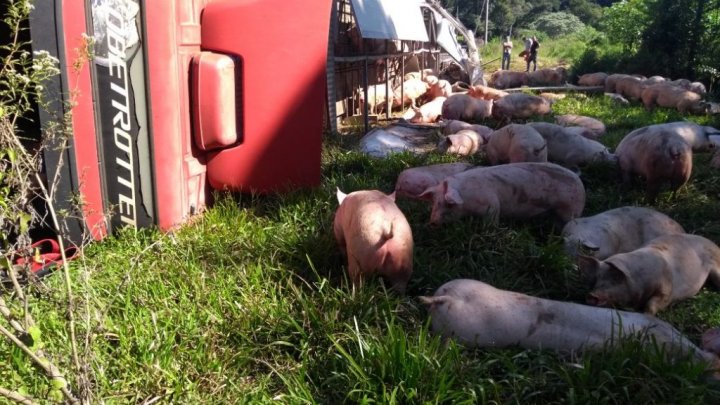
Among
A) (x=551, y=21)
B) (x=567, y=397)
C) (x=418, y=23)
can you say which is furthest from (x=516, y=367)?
(x=551, y=21)

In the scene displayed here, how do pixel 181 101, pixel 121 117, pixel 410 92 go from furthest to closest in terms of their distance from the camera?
1. pixel 410 92
2. pixel 181 101
3. pixel 121 117

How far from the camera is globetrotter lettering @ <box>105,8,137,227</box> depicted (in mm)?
3961

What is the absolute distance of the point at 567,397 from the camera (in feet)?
8.44

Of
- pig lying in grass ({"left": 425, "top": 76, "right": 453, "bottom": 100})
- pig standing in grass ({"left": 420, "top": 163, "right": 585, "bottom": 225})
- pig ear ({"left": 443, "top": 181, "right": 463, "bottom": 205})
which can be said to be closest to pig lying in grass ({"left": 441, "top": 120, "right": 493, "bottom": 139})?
pig standing in grass ({"left": 420, "top": 163, "right": 585, "bottom": 225})

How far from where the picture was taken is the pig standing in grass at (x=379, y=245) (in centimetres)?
342

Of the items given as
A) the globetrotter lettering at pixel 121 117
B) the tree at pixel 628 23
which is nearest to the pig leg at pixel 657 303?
the globetrotter lettering at pixel 121 117

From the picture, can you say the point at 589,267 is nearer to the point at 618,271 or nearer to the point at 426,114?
the point at 618,271

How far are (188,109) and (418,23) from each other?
321 inches

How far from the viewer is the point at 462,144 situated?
296 inches

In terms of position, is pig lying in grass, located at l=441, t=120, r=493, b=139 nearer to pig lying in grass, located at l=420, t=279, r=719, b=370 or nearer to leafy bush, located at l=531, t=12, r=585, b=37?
pig lying in grass, located at l=420, t=279, r=719, b=370

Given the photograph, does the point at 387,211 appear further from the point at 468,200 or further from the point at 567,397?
the point at 567,397

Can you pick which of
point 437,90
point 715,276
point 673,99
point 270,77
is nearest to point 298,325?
point 270,77

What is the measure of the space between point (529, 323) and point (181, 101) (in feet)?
9.44

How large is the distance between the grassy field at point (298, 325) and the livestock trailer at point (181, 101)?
9.5 inches
